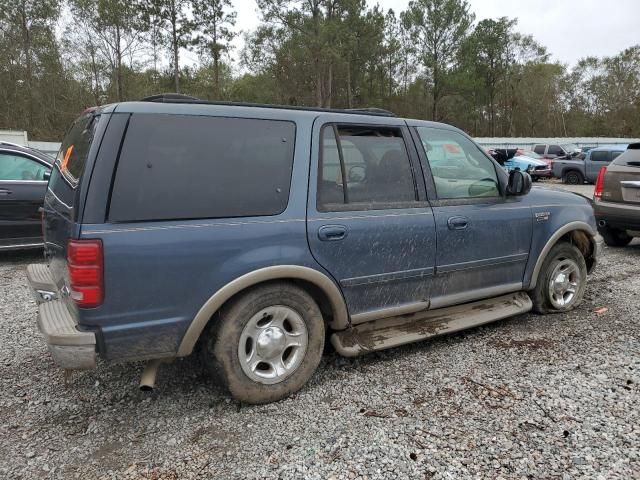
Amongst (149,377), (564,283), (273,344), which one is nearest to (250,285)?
(273,344)

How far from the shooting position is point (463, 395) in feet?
10.3

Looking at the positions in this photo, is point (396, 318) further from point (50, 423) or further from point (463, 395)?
point (50, 423)

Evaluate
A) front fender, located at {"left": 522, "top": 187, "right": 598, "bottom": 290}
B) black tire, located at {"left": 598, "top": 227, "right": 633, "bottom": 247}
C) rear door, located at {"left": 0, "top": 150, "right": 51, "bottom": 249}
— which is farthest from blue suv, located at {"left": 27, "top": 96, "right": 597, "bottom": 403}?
black tire, located at {"left": 598, "top": 227, "right": 633, "bottom": 247}

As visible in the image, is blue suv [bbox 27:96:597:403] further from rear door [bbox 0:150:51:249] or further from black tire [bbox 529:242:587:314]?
rear door [bbox 0:150:51:249]

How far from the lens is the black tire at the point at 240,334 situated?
2836mm

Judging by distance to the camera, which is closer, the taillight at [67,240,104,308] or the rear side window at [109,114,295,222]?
the taillight at [67,240,104,308]

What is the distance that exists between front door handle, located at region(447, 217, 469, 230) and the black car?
573 centimetres

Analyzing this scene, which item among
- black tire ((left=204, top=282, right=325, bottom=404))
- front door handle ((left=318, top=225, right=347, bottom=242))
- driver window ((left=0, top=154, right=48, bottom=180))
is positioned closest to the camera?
black tire ((left=204, top=282, right=325, bottom=404))

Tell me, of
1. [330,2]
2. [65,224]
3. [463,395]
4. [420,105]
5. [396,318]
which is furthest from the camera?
[420,105]

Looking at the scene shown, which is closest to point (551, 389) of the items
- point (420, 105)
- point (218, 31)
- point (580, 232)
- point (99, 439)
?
point (580, 232)

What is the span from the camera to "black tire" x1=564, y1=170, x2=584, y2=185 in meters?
20.4

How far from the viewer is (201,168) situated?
2.74 meters

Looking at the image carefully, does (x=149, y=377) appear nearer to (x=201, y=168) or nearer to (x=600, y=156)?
(x=201, y=168)

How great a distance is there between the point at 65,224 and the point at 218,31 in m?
34.4
